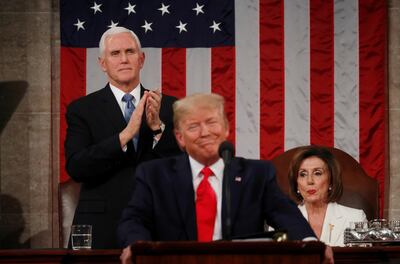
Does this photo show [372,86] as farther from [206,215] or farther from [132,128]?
[206,215]

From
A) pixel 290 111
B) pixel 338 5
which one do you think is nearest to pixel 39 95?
pixel 290 111

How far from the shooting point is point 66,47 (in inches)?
285

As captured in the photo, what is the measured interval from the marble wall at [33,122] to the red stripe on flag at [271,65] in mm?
895

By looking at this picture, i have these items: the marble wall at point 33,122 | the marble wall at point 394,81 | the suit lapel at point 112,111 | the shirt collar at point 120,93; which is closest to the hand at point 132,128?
the suit lapel at point 112,111

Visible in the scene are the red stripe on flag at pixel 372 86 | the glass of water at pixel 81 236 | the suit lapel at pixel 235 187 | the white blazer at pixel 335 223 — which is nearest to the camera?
the suit lapel at pixel 235 187

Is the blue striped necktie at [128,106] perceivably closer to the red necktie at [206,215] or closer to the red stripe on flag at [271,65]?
the red necktie at [206,215]

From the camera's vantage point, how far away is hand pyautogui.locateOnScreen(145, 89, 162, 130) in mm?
4938

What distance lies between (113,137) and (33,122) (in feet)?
8.83

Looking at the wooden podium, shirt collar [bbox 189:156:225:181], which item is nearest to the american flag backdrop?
shirt collar [bbox 189:156:225:181]

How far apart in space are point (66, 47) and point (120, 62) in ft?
7.24

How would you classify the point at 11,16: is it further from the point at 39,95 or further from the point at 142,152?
the point at 142,152

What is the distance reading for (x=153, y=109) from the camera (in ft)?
16.2

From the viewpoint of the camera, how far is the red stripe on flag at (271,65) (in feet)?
23.8

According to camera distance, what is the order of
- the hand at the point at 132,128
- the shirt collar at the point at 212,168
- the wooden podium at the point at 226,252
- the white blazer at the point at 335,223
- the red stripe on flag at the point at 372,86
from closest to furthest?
1. the wooden podium at the point at 226,252
2. the shirt collar at the point at 212,168
3. the hand at the point at 132,128
4. the white blazer at the point at 335,223
5. the red stripe on flag at the point at 372,86
